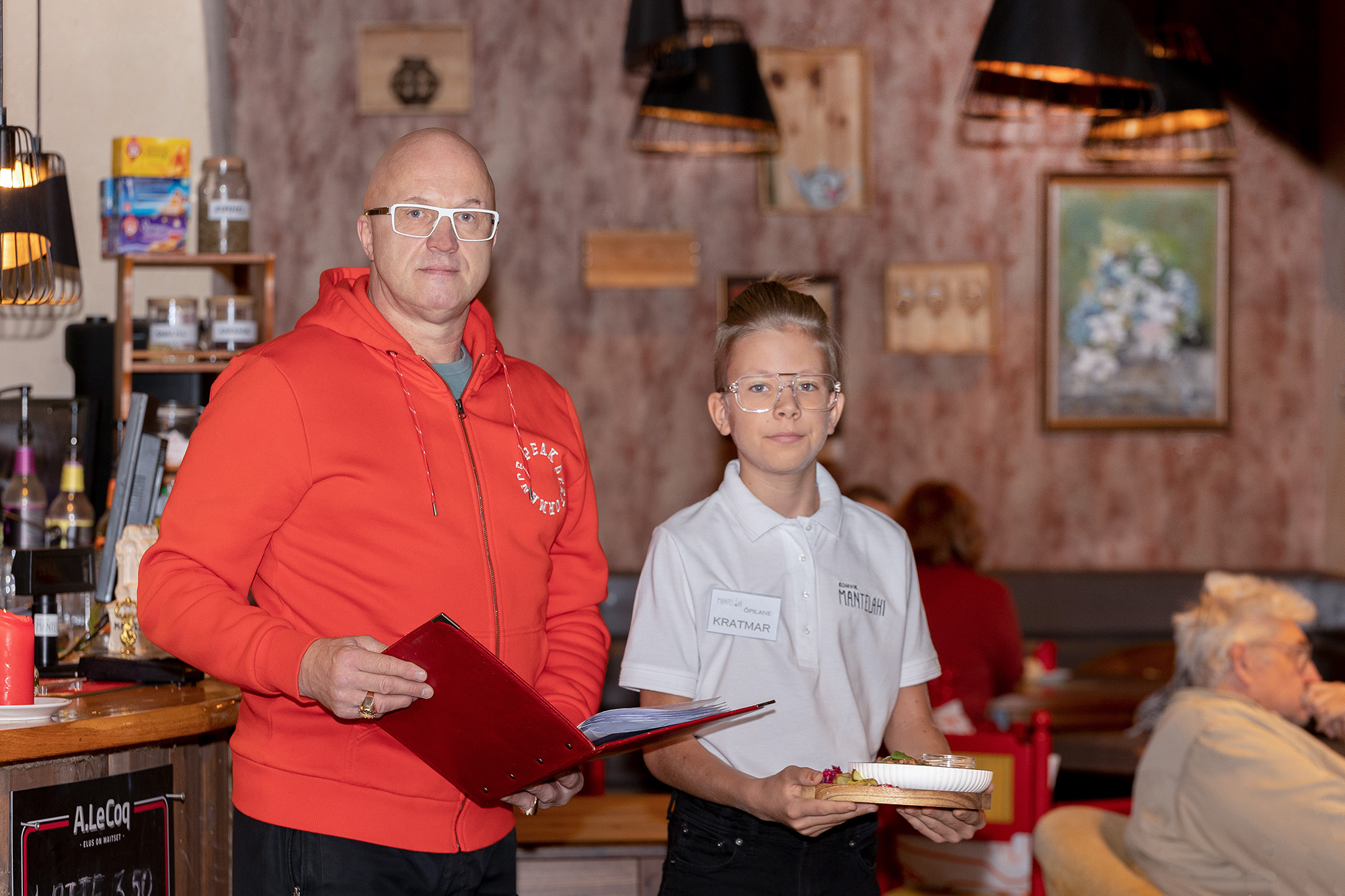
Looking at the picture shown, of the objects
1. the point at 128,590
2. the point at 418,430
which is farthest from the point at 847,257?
the point at 418,430

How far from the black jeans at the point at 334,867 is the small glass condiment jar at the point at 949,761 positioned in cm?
60

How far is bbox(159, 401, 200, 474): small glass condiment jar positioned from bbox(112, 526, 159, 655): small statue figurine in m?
0.87

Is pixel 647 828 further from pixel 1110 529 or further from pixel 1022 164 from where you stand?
pixel 1022 164

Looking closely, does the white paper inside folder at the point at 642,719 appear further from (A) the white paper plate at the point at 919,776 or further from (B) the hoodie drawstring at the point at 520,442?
(B) the hoodie drawstring at the point at 520,442

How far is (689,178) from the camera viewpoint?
578 centimetres


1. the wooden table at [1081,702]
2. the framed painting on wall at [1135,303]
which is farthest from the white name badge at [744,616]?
the framed painting on wall at [1135,303]

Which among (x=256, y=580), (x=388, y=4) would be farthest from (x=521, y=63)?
(x=256, y=580)

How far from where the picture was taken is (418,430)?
1.61 m

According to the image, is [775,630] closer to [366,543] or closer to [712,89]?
[366,543]

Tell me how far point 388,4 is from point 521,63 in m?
0.66

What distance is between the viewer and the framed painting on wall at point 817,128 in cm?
572

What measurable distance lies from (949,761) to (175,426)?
99.4 inches

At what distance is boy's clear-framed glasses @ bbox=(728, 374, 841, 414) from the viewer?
1.72 meters

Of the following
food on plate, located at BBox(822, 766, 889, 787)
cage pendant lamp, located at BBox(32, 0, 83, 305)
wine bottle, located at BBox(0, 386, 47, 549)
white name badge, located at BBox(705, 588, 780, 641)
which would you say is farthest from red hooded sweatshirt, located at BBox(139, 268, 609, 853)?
wine bottle, located at BBox(0, 386, 47, 549)
